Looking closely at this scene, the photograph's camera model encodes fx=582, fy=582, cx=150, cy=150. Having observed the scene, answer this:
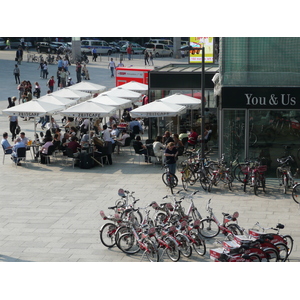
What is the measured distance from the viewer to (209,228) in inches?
524

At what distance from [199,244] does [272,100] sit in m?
7.43

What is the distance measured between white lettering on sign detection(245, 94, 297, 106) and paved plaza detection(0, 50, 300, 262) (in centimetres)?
244

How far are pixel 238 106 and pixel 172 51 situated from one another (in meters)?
50.2

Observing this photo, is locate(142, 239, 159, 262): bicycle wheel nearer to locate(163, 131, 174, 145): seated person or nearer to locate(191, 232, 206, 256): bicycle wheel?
locate(191, 232, 206, 256): bicycle wheel

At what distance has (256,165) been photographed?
1727 centimetres

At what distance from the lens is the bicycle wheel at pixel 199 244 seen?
11.8 m

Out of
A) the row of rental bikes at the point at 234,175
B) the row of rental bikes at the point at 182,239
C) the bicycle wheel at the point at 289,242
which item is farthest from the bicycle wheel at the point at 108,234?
the row of rental bikes at the point at 234,175

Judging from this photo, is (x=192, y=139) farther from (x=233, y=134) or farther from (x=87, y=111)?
(x=87, y=111)

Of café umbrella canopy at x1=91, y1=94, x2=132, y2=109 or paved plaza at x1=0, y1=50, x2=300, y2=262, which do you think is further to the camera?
café umbrella canopy at x1=91, y1=94, x2=132, y2=109

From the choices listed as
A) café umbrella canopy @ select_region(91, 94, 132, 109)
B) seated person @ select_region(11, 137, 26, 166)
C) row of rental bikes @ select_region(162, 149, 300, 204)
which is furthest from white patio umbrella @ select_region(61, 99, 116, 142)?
row of rental bikes @ select_region(162, 149, 300, 204)

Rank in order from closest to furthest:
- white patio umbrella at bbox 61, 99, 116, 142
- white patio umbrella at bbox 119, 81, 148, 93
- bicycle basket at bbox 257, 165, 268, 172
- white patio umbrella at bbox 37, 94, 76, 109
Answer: bicycle basket at bbox 257, 165, 268, 172 < white patio umbrella at bbox 61, 99, 116, 142 < white patio umbrella at bbox 37, 94, 76, 109 < white patio umbrella at bbox 119, 81, 148, 93

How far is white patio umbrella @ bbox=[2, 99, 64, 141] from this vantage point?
70.0 feet
